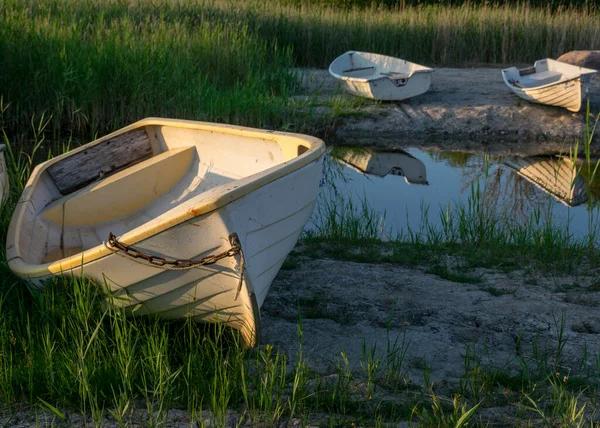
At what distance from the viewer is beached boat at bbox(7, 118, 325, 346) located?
128 inches

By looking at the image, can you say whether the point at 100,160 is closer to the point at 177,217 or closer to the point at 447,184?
the point at 177,217

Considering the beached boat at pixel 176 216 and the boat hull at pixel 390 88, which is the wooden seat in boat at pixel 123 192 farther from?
the boat hull at pixel 390 88

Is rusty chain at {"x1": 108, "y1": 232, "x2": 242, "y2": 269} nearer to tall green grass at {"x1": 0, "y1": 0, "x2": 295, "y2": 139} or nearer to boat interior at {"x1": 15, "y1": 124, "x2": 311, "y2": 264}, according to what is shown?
boat interior at {"x1": 15, "y1": 124, "x2": 311, "y2": 264}

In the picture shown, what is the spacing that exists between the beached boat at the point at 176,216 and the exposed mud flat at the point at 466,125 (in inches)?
217

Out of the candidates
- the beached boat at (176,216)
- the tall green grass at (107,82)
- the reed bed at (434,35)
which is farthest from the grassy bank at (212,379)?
the reed bed at (434,35)

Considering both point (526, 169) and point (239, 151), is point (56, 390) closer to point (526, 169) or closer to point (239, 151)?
point (239, 151)

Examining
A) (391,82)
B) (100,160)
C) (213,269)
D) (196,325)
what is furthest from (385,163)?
(213,269)

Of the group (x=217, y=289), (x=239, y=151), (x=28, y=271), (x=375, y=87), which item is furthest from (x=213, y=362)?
(x=375, y=87)

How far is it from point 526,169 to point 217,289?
6.70m

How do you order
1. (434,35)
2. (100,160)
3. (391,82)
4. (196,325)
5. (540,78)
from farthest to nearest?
(434,35) < (540,78) < (391,82) < (100,160) < (196,325)

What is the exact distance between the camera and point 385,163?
9602 mm

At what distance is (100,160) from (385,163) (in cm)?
498

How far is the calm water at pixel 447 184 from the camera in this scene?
7.34 meters

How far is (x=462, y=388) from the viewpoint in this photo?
3.28m
